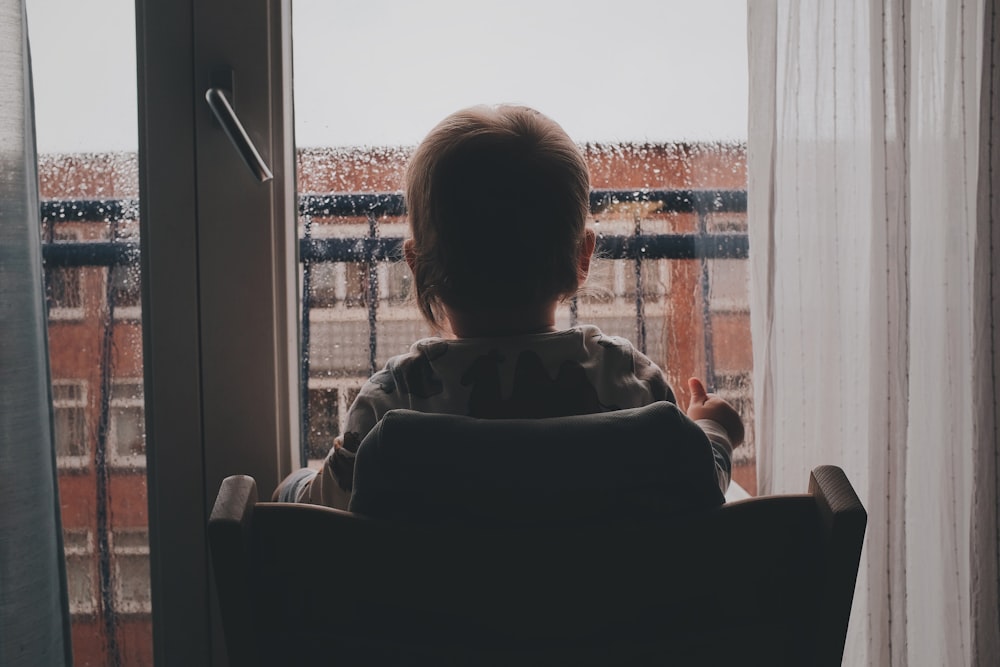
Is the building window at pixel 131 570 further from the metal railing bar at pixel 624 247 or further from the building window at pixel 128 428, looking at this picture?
the metal railing bar at pixel 624 247

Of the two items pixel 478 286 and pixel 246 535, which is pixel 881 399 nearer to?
pixel 478 286

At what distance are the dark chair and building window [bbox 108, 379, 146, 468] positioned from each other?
0.59m

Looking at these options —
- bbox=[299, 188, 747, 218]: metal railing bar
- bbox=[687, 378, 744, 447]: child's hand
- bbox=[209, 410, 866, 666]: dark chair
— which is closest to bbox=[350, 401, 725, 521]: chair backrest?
bbox=[209, 410, 866, 666]: dark chair

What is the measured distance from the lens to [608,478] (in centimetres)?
61

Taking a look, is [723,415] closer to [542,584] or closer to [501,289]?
[501,289]

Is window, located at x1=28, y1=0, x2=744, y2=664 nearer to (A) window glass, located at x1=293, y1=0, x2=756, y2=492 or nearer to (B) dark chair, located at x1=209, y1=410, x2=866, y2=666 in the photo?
(A) window glass, located at x1=293, y1=0, x2=756, y2=492

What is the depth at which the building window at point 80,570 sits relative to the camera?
1.12 meters

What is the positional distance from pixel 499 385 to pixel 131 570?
708 mm

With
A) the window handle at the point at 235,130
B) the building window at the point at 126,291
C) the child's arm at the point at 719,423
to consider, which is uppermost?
the window handle at the point at 235,130

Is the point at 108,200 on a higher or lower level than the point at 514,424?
higher

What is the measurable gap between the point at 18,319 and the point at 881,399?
1.16 metres

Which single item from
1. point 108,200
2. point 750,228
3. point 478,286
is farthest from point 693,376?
point 108,200

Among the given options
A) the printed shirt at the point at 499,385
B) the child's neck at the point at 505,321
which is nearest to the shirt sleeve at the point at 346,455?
the printed shirt at the point at 499,385

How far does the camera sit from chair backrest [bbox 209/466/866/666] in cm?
59
